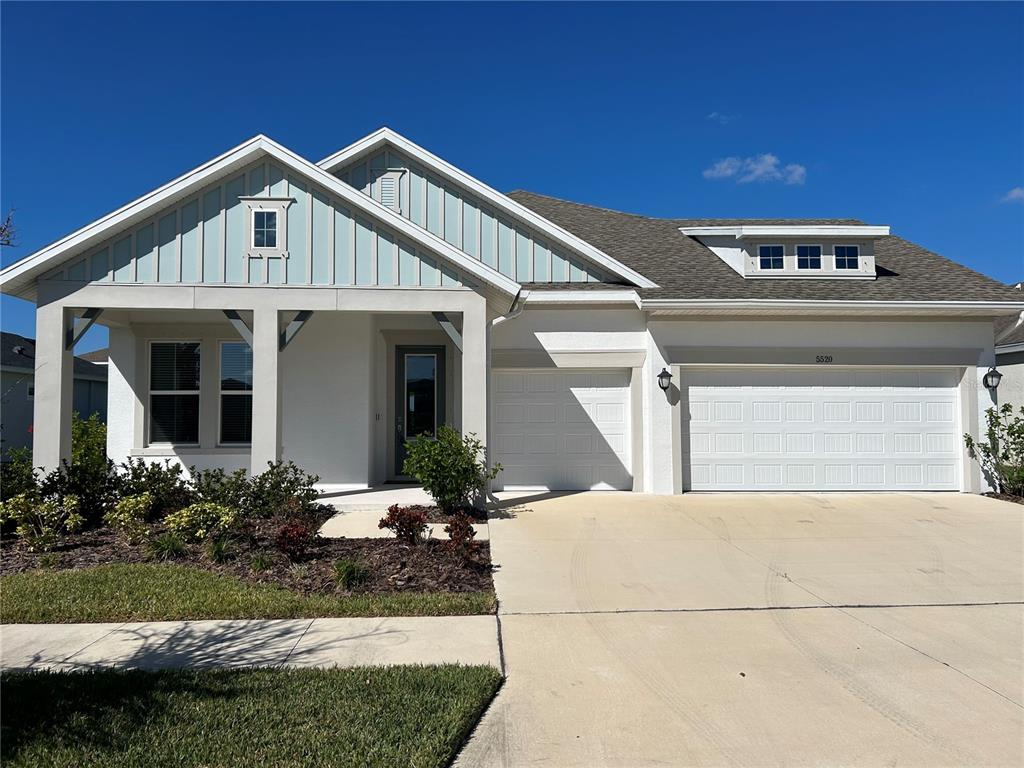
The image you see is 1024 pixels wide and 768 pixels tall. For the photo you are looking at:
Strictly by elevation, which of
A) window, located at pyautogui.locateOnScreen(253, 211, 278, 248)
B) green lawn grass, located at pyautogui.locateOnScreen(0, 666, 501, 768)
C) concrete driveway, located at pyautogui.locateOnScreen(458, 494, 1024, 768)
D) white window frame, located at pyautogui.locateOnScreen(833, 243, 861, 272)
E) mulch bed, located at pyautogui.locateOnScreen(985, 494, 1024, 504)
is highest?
white window frame, located at pyautogui.locateOnScreen(833, 243, 861, 272)

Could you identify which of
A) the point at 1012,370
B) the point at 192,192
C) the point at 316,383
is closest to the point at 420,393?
the point at 316,383

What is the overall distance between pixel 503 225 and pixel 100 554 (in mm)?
8539

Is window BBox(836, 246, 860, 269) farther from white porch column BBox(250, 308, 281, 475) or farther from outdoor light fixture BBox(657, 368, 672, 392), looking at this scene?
white porch column BBox(250, 308, 281, 475)

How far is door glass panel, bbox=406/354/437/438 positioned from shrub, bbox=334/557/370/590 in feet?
19.3

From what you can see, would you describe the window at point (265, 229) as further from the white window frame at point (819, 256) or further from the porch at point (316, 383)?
the white window frame at point (819, 256)

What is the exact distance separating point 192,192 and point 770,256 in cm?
1082

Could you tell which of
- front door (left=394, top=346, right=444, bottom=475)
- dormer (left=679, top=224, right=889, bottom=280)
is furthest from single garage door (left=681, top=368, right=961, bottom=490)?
front door (left=394, top=346, right=444, bottom=475)

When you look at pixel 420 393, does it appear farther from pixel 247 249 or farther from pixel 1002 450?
pixel 1002 450

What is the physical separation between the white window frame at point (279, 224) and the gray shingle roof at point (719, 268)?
523cm

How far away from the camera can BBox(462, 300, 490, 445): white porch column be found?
942cm

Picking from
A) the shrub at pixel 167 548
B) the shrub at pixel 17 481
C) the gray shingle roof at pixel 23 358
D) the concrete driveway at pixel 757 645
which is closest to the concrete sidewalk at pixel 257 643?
the concrete driveway at pixel 757 645

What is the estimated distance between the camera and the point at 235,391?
11.4 m

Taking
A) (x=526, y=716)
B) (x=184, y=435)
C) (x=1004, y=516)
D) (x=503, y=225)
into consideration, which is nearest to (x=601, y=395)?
(x=503, y=225)

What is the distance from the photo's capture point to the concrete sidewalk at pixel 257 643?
14.2 ft
